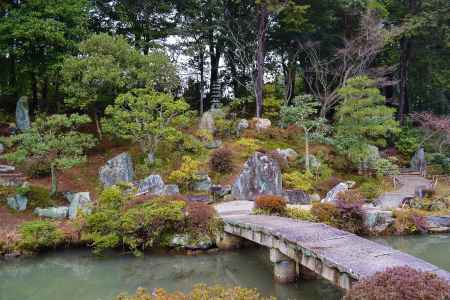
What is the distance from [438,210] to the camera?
12.7 metres

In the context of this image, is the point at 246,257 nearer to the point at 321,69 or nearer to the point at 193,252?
the point at 193,252

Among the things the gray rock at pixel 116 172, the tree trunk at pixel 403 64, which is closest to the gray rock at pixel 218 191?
the gray rock at pixel 116 172

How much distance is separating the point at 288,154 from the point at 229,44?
872cm

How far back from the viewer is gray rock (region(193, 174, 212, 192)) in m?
13.8

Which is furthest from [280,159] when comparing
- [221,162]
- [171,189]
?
[171,189]

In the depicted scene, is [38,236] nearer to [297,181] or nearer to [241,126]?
[297,181]

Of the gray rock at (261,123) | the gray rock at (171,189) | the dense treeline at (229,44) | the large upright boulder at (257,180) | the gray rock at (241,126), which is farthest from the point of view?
the gray rock at (261,123)

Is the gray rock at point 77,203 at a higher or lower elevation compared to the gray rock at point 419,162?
lower

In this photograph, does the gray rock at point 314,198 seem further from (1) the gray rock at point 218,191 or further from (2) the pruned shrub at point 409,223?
(1) the gray rock at point 218,191

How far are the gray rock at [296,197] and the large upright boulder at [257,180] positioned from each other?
0.31m

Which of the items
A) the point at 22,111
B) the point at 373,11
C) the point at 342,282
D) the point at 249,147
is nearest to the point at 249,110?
the point at 249,147

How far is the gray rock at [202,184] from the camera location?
1377cm

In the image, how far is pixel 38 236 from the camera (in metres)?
9.70

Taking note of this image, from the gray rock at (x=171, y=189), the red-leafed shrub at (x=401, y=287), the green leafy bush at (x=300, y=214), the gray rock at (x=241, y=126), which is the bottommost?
the green leafy bush at (x=300, y=214)
